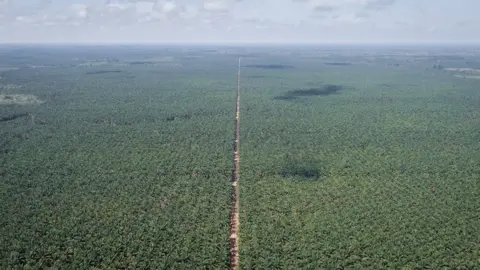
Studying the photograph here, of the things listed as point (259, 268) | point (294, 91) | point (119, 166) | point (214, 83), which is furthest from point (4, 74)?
point (259, 268)

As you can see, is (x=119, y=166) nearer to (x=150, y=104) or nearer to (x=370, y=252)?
(x=370, y=252)

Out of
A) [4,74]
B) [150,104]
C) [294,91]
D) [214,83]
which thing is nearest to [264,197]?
[150,104]

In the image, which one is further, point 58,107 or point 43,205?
point 58,107

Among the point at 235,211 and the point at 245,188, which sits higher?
the point at 245,188

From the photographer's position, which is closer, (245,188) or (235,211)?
(235,211)

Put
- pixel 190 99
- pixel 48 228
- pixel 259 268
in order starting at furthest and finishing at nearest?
pixel 190 99 → pixel 48 228 → pixel 259 268

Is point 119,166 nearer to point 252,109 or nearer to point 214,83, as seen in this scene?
point 252,109

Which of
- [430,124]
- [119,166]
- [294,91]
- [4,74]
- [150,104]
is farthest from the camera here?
[4,74]

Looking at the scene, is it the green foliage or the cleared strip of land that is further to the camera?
the green foliage

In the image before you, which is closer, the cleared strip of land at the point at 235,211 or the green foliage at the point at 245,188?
the cleared strip of land at the point at 235,211
